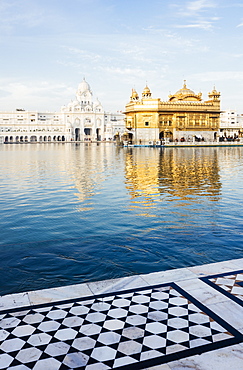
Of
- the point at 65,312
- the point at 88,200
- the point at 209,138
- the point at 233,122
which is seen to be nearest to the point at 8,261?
the point at 65,312

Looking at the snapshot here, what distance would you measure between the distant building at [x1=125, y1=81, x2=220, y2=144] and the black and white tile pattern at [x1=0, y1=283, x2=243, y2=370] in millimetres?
74318

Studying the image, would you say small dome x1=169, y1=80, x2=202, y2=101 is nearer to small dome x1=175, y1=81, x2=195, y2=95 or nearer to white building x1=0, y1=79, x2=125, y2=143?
small dome x1=175, y1=81, x2=195, y2=95

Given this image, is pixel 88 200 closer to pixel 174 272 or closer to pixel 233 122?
pixel 174 272

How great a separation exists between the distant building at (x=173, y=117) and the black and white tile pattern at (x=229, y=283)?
73058 millimetres

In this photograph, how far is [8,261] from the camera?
705cm

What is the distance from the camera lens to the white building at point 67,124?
143m

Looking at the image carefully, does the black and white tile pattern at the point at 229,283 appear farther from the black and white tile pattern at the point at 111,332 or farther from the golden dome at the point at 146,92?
the golden dome at the point at 146,92

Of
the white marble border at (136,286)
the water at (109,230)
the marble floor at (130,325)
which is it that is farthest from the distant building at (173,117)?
the marble floor at (130,325)

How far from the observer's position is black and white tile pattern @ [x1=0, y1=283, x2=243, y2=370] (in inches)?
146

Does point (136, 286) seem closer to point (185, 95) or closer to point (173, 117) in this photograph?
point (173, 117)

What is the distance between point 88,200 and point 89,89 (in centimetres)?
14762

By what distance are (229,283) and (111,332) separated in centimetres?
226

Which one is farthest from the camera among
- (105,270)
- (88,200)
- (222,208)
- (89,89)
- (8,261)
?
(89,89)

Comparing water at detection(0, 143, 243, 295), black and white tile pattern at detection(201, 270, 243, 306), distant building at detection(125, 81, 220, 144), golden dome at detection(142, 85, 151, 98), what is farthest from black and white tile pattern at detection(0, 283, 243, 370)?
golden dome at detection(142, 85, 151, 98)
